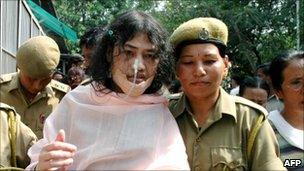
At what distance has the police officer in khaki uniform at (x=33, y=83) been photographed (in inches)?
140

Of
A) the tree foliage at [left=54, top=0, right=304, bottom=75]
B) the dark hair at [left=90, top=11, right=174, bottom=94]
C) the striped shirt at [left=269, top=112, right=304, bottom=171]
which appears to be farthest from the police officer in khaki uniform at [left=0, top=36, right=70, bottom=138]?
the tree foliage at [left=54, top=0, right=304, bottom=75]

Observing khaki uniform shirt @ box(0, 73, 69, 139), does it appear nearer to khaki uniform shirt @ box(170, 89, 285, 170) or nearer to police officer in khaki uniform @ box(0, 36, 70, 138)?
police officer in khaki uniform @ box(0, 36, 70, 138)

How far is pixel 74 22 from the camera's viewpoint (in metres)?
23.2

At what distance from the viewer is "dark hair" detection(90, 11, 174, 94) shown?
2299 millimetres

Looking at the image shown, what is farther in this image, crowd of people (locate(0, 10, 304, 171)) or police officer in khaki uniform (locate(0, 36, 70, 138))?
police officer in khaki uniform (locate(0, 36, 70, 138))

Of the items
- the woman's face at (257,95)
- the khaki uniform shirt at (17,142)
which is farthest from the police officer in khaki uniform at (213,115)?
the woman's face at (257,95)

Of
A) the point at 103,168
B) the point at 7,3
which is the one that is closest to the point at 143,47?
the point at 103,168

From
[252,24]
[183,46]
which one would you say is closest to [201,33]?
[183,46]

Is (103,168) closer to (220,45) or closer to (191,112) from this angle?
(191,112)

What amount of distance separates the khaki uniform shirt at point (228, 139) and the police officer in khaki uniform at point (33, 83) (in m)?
1.50

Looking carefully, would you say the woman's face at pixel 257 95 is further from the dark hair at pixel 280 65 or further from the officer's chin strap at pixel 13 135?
the officer's chin strap at pixel 13 135

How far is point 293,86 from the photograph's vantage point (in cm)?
282

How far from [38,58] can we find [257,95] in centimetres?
192

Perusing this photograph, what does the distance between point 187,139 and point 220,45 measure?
0.46 meters
